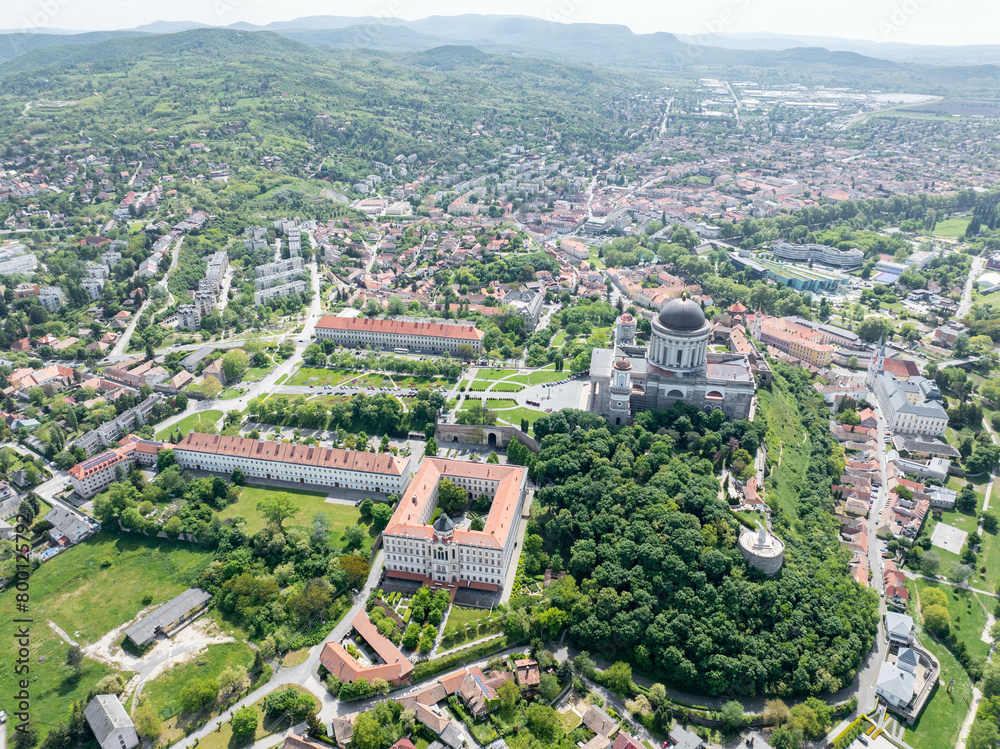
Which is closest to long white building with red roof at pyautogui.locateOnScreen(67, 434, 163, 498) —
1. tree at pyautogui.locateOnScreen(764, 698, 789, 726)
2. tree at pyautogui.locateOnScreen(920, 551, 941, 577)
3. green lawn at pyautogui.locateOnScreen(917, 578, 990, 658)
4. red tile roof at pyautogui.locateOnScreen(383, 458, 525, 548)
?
red tile roof at pyautogui.locateOnScreen(383, 458, 525, 548)

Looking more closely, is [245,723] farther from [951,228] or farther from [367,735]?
A: [951,228]

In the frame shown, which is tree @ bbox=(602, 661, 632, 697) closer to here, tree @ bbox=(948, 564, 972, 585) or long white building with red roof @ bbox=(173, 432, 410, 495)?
long white building with red roof @ bbox=(173, 432, 410, 495)

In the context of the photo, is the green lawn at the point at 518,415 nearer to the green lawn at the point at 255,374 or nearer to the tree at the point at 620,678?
the tree at the point at 620,678

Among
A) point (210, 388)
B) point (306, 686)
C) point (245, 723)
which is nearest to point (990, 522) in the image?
point (306, 686)

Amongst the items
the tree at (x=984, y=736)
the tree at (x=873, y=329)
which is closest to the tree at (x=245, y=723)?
the tree at (x=984, y=736)

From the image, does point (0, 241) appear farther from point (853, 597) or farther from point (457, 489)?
point (853, 597)
